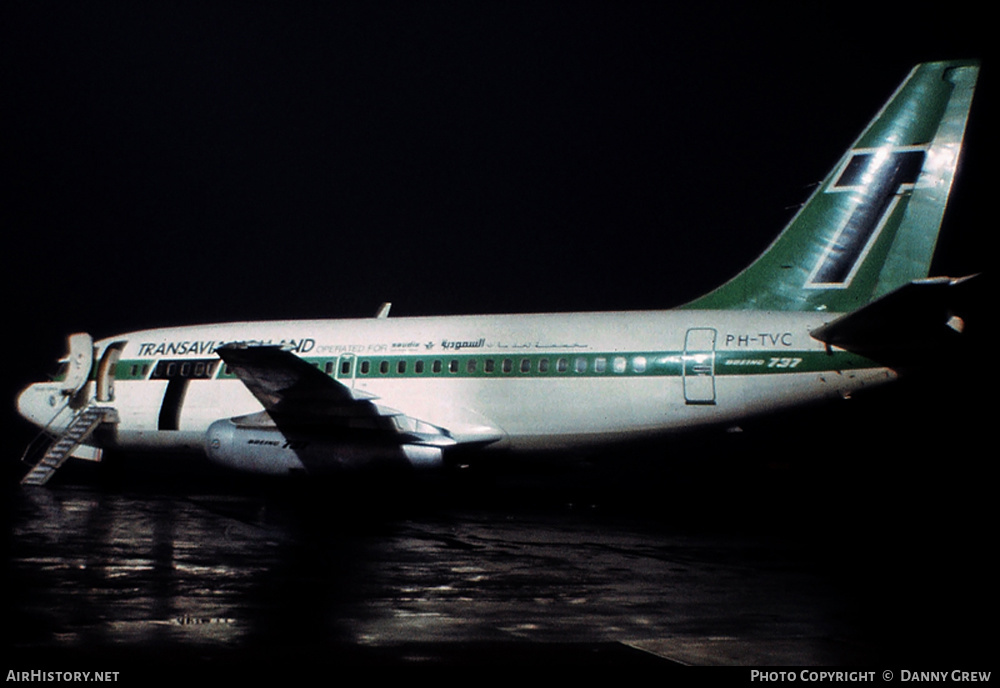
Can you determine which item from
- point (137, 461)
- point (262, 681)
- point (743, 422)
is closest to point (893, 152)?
point (743, 422)

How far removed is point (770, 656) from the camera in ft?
22.1

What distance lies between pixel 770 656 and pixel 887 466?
81.5 ft

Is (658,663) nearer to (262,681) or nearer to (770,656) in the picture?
(770,656)

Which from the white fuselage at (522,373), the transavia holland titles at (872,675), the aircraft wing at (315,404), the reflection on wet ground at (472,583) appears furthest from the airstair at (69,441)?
the transavia holland titles at (872,675)

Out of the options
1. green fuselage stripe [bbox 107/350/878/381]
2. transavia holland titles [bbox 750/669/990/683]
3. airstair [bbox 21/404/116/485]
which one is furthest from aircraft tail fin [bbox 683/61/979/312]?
airstair [bbox 21/404/116/485]

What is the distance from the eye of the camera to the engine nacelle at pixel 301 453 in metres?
16.9

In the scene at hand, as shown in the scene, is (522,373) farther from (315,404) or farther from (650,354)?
(315,404)

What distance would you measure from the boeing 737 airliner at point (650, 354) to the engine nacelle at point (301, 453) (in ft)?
0.08

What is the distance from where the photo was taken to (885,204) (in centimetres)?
1577

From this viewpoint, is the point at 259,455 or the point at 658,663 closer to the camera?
the point at 658,663

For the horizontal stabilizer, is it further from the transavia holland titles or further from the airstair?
the airstair

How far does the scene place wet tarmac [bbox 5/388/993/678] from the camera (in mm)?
6852

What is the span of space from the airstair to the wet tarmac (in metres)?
1.75

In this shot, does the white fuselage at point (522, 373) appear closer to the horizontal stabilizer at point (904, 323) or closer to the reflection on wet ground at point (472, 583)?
the horizontal stabilizer at point (904, 323)
